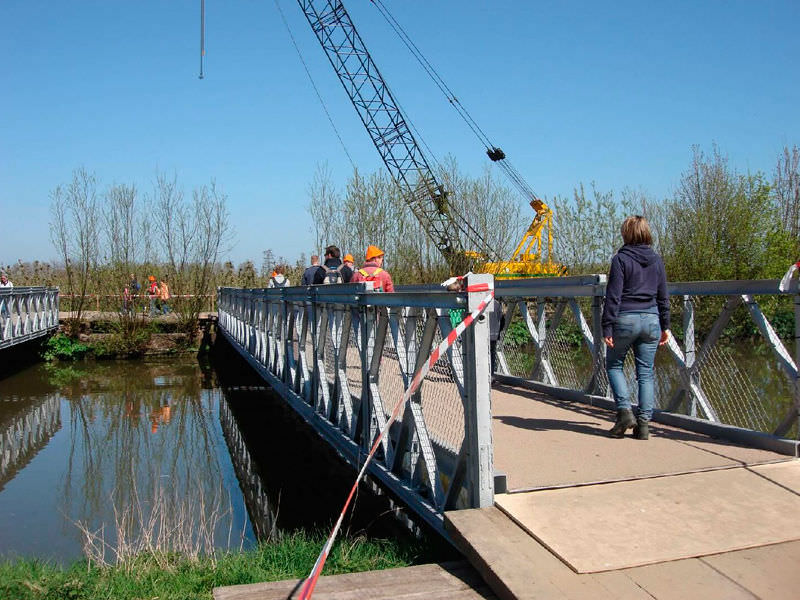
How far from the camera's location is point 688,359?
6.12 metres

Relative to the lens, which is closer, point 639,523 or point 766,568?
point 766,568

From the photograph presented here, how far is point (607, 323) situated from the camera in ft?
18.0

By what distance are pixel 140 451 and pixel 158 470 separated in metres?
1.44

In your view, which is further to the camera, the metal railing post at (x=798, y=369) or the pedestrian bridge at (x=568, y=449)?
the metal railing post at (x=798, y=369)

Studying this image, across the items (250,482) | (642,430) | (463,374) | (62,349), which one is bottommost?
(250,482)

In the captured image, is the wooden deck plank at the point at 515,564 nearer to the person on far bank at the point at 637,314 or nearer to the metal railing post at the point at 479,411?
the metal railing post at the point at 479,411

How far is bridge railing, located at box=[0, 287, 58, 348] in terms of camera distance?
55.7 feet

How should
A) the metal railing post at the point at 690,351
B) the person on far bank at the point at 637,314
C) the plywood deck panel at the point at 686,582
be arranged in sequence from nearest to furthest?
the plywood deck panel at the point at 686,582 → the person on far bank at the point at 637,314 → the metal railing post at the point at 690,351

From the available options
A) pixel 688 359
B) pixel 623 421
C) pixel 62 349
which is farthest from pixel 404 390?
pixel 62 349

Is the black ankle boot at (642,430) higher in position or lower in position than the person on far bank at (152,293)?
lower

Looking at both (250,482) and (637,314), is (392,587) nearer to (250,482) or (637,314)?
(637,314)

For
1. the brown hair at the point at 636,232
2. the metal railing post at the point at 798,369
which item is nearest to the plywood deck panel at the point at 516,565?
the metal railing post at the point at 798,369

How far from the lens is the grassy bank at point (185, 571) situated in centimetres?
399

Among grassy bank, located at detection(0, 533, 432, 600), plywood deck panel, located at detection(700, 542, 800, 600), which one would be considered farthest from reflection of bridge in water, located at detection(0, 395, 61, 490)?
plywood deck panel, located at detection(700, 542, 800, 600)
